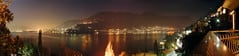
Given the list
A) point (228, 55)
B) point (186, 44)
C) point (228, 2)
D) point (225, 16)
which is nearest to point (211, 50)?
point (228, 55)

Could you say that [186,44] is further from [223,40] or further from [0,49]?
[0,49]

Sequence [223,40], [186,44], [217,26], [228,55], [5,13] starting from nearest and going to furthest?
1. [5,13]
2. [228,55]
3. [223,40]
4. [186,44]
5. [217,26]

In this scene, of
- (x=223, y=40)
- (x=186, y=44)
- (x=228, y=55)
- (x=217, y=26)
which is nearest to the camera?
(x=228, y=55)

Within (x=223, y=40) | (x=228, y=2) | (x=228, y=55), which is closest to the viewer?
(x=228, y=55)

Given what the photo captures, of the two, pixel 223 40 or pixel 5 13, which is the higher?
pixel 5 13

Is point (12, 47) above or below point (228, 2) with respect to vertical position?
below

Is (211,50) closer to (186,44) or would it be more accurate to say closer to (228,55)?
(228,55)

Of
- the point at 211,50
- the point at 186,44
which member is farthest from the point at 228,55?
the point at 186,44

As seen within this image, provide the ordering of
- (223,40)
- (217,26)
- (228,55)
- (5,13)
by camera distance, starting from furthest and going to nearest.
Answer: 1. (217,26)
2. (223,40)
3. (228,55)
4. (5,13)

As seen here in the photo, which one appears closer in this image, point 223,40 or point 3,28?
point 3,28
